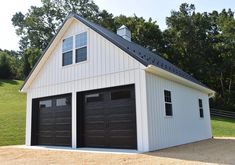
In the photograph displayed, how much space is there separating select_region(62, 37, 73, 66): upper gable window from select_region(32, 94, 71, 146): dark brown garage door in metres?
1.69

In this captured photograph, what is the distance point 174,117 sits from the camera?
11570 mm

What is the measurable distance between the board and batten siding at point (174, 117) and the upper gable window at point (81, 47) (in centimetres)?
359

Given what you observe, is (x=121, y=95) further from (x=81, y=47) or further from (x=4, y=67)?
(x=4, y=67)

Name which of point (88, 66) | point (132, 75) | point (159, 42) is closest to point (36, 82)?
point (88, 66)

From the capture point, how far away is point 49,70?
44.3 feet

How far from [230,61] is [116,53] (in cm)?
2495

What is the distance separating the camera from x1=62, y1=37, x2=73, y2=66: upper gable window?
1276 centimetres

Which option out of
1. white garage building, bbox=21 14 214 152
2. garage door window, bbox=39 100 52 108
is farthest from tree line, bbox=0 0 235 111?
garage door window, bbox=39 100 52 108

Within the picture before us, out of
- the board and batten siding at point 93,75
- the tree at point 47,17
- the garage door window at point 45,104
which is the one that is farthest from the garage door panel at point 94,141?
the tree at point 47,17

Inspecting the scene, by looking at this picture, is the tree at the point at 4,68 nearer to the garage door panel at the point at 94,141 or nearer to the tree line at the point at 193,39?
the tree line at the point at 193,39

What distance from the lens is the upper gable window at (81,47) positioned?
12.1 meters

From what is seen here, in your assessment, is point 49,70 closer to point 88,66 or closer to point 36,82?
point 36,82

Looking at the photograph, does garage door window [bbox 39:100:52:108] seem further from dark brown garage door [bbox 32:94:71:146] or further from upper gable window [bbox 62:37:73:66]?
upper gable window [bbox 62:37:73:66]

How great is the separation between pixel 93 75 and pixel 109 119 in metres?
2.07
